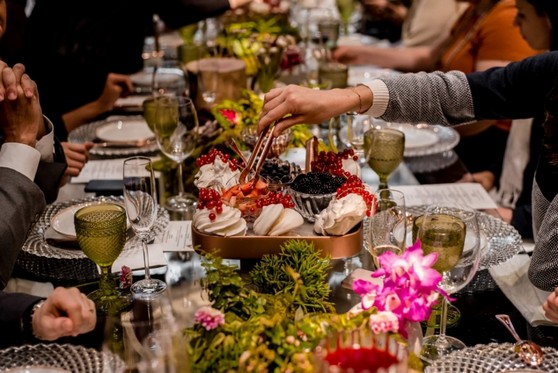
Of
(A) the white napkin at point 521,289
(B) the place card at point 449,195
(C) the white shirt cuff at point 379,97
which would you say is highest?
(C) the white shirt cuff at point 379,97

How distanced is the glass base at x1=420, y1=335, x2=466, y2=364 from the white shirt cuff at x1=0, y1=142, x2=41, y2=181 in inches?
33.2

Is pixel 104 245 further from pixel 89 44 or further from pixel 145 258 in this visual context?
pixel 89 44

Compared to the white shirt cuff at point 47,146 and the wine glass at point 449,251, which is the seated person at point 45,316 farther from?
the white shirt cuff at point 47,146

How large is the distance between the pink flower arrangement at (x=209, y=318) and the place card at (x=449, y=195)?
0.93 metres

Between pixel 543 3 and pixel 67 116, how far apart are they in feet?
5.27

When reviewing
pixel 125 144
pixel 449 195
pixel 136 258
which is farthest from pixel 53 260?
pixel 449 195

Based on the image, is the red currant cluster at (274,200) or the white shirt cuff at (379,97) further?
the white shirt cuff at (379,97)

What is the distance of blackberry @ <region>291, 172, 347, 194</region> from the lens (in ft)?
4.70

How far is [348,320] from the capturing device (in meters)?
0.97

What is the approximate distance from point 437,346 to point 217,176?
0.56 metres

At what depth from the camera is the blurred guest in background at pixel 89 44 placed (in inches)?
110

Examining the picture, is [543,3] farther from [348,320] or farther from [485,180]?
[348,320]

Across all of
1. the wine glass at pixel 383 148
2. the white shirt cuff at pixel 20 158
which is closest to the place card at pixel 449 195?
the wine glass at pixel 383 148

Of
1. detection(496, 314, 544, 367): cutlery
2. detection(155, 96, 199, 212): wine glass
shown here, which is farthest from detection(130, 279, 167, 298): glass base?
detection(496, 314, 544, 367): cutlery
